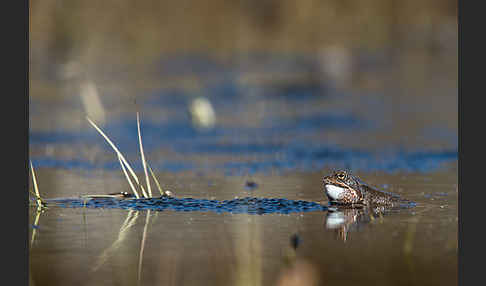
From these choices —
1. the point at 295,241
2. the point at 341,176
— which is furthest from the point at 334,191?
the point at 295,241

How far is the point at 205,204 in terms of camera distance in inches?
424

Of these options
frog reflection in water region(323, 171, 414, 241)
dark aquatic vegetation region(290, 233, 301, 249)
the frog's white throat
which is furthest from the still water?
the frog's white throat

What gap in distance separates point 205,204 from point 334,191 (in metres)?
1.63

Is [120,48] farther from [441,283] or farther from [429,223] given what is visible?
[441,283]

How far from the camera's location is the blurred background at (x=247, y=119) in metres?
8.20

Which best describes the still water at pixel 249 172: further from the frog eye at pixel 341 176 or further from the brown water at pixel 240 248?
the frog eye at pixel 341 176

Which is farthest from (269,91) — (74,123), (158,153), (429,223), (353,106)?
(429,223)

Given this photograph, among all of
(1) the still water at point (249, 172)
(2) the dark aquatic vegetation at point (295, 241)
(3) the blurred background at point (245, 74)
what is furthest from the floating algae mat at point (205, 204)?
(3) the blurred background at point (245, 74)

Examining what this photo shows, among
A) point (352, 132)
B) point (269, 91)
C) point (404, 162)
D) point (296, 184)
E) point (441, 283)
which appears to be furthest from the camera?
point (269, 91)

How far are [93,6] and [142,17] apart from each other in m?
1.60

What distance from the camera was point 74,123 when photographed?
817 inches

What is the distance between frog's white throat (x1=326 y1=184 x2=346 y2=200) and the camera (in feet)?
35.6

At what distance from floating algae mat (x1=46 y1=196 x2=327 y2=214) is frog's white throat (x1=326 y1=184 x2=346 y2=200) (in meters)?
0.21

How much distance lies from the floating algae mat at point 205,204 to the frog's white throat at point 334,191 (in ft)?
0.67
